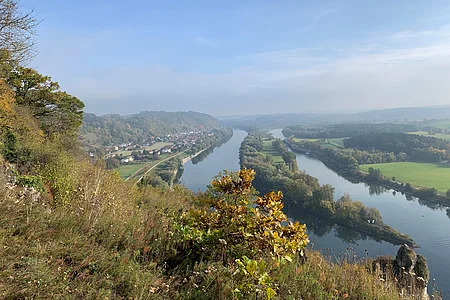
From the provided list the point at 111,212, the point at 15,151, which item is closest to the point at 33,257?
the point at 111,212

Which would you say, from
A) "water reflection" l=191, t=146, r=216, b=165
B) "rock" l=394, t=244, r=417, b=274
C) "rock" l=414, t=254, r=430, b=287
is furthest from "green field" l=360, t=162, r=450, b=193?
"rock" l=394, t=244, r=417, b=274

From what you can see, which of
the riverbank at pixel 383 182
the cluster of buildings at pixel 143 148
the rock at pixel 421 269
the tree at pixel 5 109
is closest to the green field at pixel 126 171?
the cluster of buildings at pixel 143 148

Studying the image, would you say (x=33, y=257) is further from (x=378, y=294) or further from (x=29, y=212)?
(x=378, y=294)

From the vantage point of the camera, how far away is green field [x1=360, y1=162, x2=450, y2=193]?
31328 mm

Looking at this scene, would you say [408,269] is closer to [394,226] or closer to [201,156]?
[394,226]

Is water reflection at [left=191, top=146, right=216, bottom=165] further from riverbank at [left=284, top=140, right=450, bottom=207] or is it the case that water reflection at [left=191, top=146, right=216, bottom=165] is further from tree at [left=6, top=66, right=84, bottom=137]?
tree at [left=6, top=66, right=84, bottom=137]

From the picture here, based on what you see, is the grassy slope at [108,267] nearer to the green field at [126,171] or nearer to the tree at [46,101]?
the tree at [46,101]

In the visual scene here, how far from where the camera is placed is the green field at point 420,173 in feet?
103

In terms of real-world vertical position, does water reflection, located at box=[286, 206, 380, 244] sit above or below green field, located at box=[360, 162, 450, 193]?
below

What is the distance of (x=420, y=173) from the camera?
36.7m

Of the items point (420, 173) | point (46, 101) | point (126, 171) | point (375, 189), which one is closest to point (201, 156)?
A: point (126, 171)

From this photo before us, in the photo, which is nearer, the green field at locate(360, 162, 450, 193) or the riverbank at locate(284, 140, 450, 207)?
the riverbank at locate(284, 140, 450, 207)

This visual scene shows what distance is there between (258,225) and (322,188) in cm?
2570

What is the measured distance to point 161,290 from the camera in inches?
77.9
